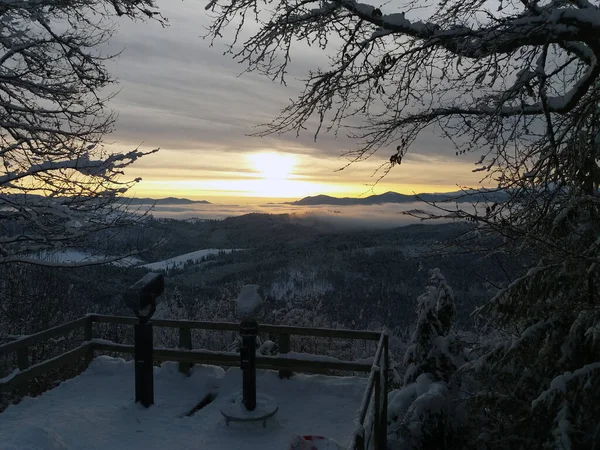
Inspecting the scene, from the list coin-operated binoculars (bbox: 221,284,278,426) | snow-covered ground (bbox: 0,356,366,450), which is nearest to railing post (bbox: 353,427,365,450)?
snow-covered ground (bbox: 0,356,366,450)

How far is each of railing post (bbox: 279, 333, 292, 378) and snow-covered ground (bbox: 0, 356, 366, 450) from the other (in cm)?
11

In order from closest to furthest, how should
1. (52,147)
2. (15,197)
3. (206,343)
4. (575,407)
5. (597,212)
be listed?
(575,407) < (597,212) < (15,197) < (52,147) < (206,343)

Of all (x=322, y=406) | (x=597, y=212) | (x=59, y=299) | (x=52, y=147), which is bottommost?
(x=59, y=299)

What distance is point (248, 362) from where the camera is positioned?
6930 mm

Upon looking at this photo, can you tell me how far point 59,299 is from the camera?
27.8 meters

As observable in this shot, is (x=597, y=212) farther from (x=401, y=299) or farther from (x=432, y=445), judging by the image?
(x=401, y=299)

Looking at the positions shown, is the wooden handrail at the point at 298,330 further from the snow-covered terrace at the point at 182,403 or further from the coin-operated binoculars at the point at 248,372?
the coin-operated binoculars at the point at 248,372

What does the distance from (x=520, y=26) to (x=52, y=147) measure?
7.14 m

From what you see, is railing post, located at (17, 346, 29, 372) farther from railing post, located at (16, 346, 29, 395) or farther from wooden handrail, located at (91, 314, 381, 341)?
wooden handrail, located at (91, 314, 381, 341)

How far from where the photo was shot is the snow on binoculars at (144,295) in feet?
23.3

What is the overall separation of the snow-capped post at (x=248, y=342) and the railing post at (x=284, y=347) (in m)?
1.10

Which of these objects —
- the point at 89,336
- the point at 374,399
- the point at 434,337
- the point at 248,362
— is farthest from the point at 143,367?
the point at 434,337

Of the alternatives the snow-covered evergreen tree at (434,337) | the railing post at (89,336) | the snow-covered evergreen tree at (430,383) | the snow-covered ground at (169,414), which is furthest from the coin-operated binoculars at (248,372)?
the snow-covered evergreen tree at (434,337)

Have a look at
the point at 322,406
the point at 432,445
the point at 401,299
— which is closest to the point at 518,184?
the point at 322,406
